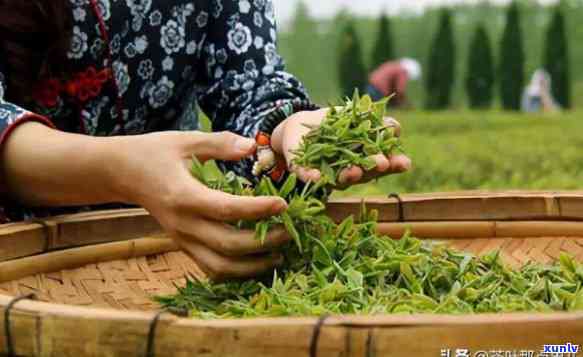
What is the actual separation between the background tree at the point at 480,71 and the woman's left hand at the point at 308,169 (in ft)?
24.3

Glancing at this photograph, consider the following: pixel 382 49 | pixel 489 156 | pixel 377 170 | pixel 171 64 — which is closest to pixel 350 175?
pixel 377 170

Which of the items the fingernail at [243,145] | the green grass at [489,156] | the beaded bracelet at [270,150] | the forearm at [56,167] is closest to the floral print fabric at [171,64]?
the beaded bracelet at [270,150]

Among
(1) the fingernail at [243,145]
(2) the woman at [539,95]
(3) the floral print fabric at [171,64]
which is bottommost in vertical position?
(1) the fingernail at [243,145]

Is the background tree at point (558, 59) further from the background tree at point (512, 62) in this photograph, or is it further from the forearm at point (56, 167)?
the forearm at point (56, 167)

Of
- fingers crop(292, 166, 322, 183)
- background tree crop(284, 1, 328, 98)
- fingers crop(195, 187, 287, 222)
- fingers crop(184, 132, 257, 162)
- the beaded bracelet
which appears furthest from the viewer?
background tree crop(284, 1, 328, 98)

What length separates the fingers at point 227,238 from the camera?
145 cm

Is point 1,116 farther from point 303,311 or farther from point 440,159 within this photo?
point 440,159

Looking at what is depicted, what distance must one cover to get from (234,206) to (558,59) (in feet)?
27.0

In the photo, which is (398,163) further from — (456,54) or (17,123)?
(456,54)

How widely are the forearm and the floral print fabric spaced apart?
1.16ft

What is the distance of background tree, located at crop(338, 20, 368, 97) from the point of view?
912 cm

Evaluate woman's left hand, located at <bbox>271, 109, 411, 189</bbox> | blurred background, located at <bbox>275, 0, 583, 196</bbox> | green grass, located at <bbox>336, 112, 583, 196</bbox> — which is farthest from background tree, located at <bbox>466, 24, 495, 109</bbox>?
woman's left hand, located at <bbox>271, 109, 411, 189</bbox>

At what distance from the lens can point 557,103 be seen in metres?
9.57

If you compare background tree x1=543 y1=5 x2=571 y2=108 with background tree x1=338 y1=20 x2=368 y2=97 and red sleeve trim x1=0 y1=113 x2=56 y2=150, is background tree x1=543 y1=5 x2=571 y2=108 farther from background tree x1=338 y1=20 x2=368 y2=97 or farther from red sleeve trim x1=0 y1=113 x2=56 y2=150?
red sleeve trim x1=0 y1=113 x2=56 y2=150
